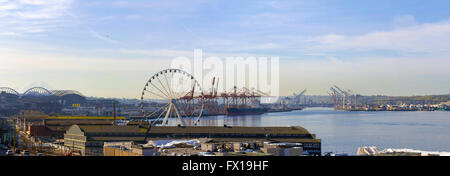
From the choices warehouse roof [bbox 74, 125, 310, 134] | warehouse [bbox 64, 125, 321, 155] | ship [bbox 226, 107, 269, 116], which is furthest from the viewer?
ship [bbox 226, 107, 269, 116]

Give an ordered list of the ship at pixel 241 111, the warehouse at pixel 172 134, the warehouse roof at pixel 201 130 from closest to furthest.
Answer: the warehouse at pixel 172 134, the warehouse roof at pixel 201 130, the ship at pixel 241 111

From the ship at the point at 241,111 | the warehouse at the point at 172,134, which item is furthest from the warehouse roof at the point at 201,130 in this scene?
the ship at the point at 241,111

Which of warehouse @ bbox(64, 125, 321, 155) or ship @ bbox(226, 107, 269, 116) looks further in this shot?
ship @ bbox(226, 107, 269, 116)

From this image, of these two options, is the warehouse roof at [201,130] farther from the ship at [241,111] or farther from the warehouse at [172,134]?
the ship at [241,111]

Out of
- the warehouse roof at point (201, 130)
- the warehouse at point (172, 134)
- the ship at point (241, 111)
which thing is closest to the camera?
the warehouse at point (172, 134)

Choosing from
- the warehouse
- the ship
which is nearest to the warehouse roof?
the warehouse

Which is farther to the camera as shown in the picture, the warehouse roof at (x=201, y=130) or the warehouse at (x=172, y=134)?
the warehouse roof at (x=201, y=130)

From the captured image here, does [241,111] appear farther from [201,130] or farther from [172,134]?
[172,134]

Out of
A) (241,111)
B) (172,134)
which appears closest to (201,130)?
(172,134)

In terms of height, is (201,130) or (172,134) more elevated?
(201,130)

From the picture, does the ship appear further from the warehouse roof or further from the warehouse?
the warehouse

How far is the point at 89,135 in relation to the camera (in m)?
23.6

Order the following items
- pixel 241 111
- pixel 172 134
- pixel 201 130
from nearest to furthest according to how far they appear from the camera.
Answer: pixel 172 134
pixel 201 130
pixel 241 111
